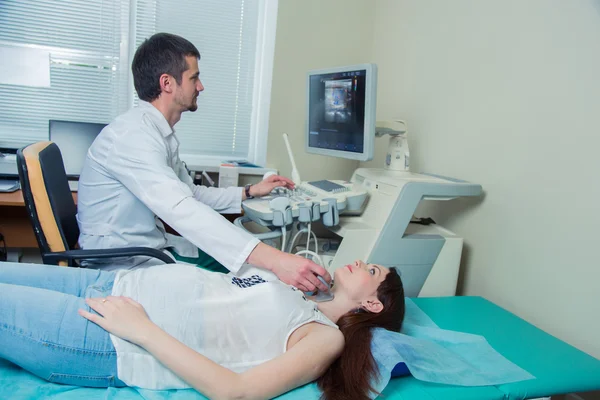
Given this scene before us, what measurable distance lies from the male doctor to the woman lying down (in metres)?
0.09

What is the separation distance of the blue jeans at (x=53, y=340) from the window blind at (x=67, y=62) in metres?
1.99

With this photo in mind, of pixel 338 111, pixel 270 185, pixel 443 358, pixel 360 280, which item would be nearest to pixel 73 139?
pixel 270 185

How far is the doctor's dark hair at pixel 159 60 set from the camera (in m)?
1.67

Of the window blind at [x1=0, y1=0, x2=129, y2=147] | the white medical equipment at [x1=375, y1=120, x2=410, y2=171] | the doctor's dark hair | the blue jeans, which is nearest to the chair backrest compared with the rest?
the blue jeans

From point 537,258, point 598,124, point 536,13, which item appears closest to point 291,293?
point 537,258

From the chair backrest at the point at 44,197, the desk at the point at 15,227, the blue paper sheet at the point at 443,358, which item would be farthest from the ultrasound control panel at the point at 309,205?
the desk at the point at 15,227

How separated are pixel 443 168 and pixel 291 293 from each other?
1253mm

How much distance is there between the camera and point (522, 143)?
1771 millimetres

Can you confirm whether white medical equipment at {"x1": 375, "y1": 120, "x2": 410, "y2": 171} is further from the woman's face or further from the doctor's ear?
the doctor's ear

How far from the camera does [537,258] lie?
1.70 metres

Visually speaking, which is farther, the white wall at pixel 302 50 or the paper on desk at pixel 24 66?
the white wall at pixel 302 50

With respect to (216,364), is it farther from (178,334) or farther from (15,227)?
(15,227)

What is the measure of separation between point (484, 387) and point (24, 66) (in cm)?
290

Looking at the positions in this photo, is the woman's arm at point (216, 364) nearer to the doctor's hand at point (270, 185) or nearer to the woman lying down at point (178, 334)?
the woman lying down at point (178, 334)
